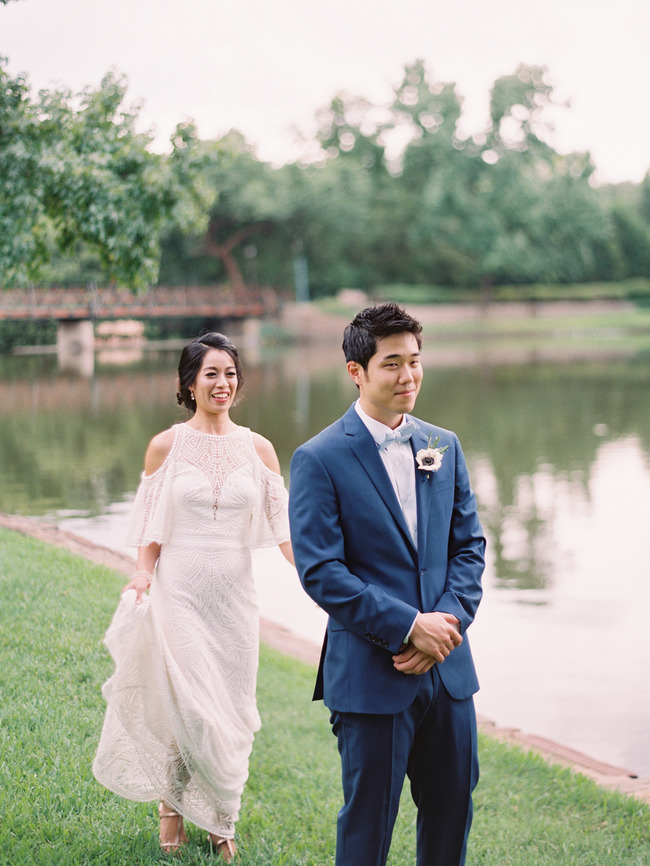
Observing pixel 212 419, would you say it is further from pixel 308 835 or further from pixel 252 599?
pixel 308 835

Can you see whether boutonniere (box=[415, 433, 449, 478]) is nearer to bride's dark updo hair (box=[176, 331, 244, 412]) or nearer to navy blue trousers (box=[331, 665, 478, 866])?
navy blue trousers (box=[331, 665, 478, 866])

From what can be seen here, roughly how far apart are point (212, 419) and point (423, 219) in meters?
60.2

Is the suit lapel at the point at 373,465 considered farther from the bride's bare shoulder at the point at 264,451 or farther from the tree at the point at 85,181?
the tree at the point at 85,181

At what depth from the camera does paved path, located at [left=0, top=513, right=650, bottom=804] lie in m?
5.03

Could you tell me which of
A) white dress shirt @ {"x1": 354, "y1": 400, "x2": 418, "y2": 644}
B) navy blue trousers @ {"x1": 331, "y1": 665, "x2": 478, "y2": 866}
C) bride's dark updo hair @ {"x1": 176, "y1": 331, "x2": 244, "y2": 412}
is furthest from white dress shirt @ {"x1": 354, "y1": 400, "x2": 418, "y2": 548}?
bride's dark updo hair @ {"x1": 176, "y1": 331, "x2": 244, "y2": 412}

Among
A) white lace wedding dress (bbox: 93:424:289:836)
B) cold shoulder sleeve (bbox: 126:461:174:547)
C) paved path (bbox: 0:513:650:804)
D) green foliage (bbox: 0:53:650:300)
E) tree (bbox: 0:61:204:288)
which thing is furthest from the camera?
green foliage (bbox: 0:53:650:300)

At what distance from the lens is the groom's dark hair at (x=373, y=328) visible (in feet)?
8.84

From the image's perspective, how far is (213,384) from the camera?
3.51 meters

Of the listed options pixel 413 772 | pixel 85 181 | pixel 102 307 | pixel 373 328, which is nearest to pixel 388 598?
pixel 413 772

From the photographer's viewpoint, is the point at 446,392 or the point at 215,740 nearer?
the point at 215,740

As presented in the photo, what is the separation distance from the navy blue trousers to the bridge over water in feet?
118

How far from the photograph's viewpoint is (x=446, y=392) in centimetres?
2550

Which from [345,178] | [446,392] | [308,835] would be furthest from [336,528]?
[345,178]

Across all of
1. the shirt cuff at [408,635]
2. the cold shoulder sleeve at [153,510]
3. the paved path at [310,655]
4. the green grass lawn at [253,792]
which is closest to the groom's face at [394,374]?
the shirt cuff at [408,635]
